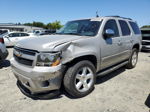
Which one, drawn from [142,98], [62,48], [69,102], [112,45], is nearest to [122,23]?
[112,45]

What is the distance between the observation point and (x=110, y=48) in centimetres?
391

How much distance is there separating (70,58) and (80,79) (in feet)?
2.12

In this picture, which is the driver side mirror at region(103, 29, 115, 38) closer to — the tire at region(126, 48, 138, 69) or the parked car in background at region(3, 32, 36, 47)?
the tire at region(126, 48, 138, 69)

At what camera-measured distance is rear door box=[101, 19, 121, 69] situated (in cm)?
373

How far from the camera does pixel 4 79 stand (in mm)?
4625

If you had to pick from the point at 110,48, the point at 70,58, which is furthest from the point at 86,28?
the point at 70,58

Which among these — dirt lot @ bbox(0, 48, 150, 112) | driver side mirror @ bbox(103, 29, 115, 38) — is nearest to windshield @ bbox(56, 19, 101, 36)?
driver side mirror @ bbox(103, 29, 115, 38)

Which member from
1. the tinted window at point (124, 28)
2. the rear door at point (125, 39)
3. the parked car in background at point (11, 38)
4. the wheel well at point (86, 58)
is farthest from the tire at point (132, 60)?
the parked car in background at point (11, 38)

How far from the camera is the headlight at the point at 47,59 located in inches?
108

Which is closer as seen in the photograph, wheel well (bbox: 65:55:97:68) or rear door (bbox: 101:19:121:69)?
wheel well (bbox: 65:55:97:68)

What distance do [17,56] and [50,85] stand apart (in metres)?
1.13

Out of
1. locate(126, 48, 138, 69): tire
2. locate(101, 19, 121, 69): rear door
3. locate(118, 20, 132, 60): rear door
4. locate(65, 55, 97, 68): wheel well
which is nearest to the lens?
locate(65, 55, 97, 68): wheel well

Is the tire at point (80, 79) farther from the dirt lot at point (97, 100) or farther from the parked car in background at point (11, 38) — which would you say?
the parked car in background at point (11, 38)

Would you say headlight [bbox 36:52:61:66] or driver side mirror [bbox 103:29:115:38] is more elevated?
driver side mirror [bbox 103:29:115:38]
